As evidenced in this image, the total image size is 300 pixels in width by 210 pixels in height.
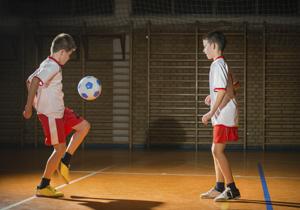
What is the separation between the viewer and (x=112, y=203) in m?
4.91

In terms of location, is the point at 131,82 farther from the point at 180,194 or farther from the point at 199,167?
the point at 180,194

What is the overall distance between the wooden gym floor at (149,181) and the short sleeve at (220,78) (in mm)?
1158

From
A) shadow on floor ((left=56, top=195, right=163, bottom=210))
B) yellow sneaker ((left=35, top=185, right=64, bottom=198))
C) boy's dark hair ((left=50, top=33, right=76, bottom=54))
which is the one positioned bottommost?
shadow on floor ((left=56, top=195, right=163, bottom=210))

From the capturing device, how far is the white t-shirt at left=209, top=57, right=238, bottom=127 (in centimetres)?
500

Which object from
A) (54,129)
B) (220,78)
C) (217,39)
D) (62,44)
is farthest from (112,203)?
(217,39)

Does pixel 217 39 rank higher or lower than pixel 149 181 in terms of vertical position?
higher

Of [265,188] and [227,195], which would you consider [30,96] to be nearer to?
[227,195]

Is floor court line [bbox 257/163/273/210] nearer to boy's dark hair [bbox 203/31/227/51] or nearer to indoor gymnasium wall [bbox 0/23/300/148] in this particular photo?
boy's dark hair [bbox 203/31/227/51]

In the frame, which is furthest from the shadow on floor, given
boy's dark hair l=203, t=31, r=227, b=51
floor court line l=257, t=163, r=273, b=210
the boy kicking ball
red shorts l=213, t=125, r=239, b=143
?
boy's dark hair l=203, t=31, r=227, b=51

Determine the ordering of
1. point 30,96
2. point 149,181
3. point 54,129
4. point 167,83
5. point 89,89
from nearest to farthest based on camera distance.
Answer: point 30,96 → point 54,129 → point 89,89 → point 149,181 → point 167,83

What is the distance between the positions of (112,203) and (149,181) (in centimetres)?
166

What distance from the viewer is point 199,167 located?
8.37 m

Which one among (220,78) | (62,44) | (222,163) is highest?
(62,44)

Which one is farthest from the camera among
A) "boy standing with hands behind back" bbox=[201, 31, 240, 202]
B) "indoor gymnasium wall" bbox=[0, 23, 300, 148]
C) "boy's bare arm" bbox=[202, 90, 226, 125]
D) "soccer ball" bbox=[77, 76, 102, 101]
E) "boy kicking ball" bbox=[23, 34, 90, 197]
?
"indoor gymnasium wall" bbox=[0, 23, 300, 148]
